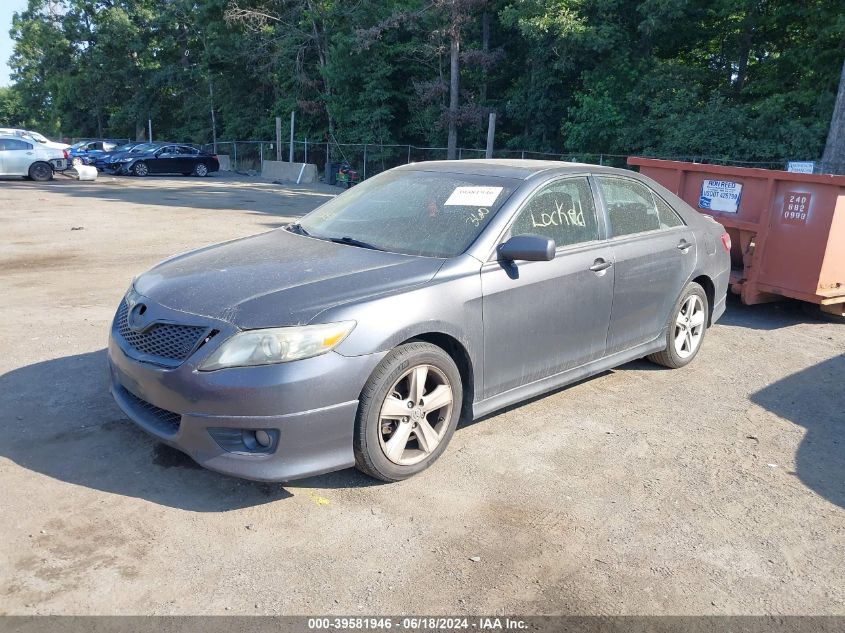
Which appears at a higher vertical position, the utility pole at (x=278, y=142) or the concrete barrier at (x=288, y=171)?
the utility pole at (x=278, y=142)

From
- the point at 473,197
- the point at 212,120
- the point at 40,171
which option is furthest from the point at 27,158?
the point at 212,120

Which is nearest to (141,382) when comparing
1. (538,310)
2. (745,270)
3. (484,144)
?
(538,310)

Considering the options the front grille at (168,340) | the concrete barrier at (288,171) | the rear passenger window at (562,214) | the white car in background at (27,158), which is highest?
the rear passenger window at (562,214)

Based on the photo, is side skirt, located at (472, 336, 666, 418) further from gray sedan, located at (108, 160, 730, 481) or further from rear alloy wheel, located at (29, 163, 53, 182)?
rear alloy wheel, located at (29, 163, 53, 182)

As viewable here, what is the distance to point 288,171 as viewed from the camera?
34219mm

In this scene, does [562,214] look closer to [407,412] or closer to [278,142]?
[407,412]

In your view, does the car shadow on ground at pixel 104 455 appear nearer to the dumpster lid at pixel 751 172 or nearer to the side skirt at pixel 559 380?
the side skirt at pixel 559 380

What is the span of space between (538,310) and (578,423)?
0.87 metres

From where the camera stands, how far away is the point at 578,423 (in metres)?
4.80

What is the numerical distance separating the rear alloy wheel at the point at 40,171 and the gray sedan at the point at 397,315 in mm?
22749

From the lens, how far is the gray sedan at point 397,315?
11.4ft

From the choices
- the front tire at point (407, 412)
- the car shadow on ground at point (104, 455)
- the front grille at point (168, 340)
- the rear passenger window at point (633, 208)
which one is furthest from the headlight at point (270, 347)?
the rear passenger window at point (633, 208)

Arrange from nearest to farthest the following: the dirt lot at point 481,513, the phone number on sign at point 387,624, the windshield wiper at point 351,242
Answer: the phone number on sign at point 387,624, the dirt lot at point 481,513, the windshield wiper at point 351,242

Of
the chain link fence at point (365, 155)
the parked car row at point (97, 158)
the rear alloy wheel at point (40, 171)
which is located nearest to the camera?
the parked car row at point (97, 158)
